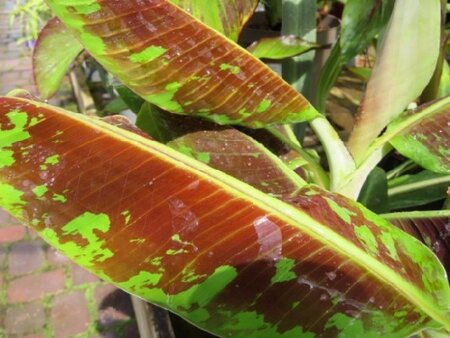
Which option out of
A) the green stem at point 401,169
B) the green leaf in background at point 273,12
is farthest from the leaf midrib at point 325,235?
the green leaf in background at point 273,12

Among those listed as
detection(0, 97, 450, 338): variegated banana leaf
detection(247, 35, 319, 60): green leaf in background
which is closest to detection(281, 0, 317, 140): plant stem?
detection(247, 35, 319, 60): green leaf in background

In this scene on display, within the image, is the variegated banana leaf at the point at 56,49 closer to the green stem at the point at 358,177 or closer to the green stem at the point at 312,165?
the green stem at the point at 312,165

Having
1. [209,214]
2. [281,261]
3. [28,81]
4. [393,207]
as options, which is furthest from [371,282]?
[28,81]

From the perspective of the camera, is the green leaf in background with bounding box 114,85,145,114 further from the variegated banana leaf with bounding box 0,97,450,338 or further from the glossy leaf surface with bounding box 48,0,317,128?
the variegated banana leaf with bounding box 0,97,450,338

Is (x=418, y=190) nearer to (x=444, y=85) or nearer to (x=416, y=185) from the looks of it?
(x=416, y=185)

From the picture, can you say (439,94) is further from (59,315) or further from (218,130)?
(59,315)
